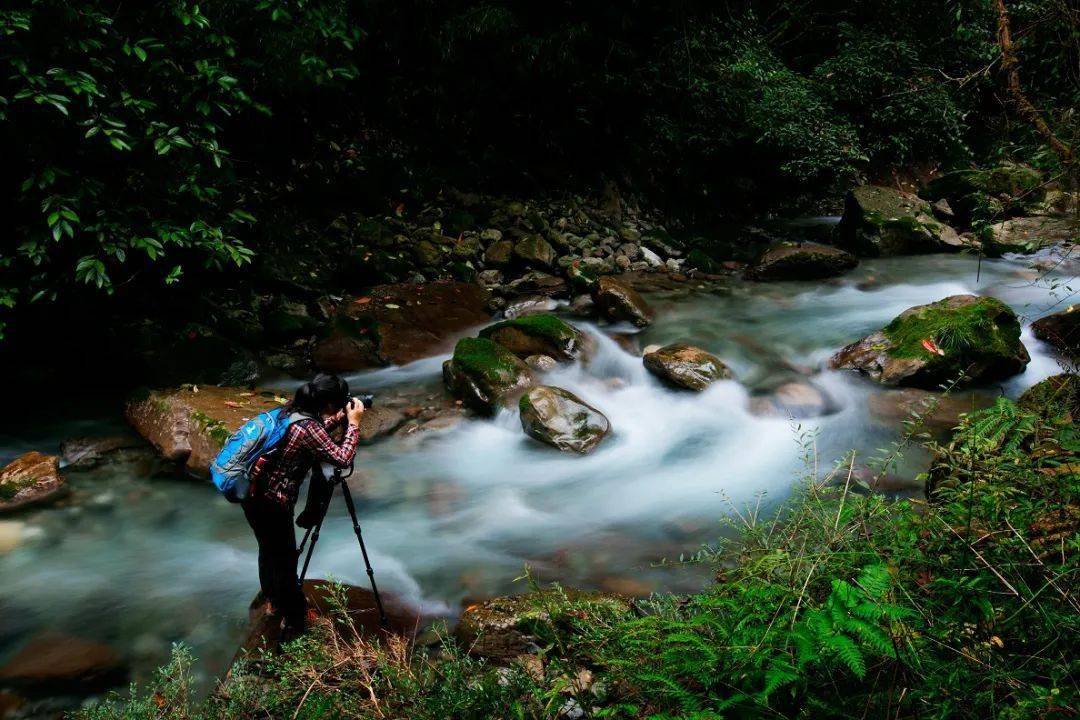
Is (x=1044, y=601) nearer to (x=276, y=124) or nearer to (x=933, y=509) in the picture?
(x=933, y=509)

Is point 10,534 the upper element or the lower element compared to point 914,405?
upper

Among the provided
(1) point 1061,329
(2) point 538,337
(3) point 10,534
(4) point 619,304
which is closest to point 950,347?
(1) point 1061,329

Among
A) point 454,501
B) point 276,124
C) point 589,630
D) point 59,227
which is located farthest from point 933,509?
point 276,124

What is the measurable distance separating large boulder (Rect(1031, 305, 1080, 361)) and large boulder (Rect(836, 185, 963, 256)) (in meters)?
5.22

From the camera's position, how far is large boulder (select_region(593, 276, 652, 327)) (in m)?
9.89

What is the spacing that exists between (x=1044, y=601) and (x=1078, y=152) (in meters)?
4.02

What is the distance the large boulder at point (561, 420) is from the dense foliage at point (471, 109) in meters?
3.36

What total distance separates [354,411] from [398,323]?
583 centimetres

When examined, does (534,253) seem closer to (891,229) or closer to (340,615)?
(891,229)

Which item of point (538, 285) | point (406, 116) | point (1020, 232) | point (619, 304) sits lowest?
point (1020, 232)

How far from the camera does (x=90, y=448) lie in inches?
255

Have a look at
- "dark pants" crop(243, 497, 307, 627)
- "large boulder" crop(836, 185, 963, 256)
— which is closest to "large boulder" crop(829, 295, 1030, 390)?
"large boulder" crop(836, 185, 963, 256)

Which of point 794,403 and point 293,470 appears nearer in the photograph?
point 293,470

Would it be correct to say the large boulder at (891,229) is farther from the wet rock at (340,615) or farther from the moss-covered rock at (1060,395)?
the wet rock at (340,615)
